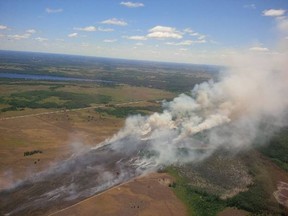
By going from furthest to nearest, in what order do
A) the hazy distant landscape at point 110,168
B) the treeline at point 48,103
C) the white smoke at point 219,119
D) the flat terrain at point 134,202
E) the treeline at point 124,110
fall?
the treeline at point 48,103 < the treeline at point 124,110 < the white smoke at point 219,119 < the hazy distant landscape at point 110,168 < the flat terrain at point 134,202

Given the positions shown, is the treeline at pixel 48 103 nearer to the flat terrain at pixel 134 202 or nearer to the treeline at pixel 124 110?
the treeline at pixel 124 110

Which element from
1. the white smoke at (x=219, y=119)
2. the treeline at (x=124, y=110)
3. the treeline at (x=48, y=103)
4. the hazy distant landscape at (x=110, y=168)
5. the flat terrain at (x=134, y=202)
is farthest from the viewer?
the treeline at (x=48, y=103)

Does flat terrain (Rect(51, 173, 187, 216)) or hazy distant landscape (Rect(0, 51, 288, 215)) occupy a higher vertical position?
hazy distant landscape (Rect(0, 51, 288, 215))

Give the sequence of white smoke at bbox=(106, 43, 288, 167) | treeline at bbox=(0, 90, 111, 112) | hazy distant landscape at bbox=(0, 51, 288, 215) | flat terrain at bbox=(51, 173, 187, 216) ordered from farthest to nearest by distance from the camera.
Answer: treeline at bbox=(0, 90, 111, 112) → white smoke at bbox=(106, 43, 288, 167) → hazy distant landscape at bbox=(0, 51, 288, 215) → flat terrain at bbox=(51, 173, 187, 216)

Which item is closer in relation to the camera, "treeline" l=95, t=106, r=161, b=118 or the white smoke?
the white smoke

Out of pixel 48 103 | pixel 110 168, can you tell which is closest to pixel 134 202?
pixel 110 168

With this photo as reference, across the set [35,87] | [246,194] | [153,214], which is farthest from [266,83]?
[35,87]

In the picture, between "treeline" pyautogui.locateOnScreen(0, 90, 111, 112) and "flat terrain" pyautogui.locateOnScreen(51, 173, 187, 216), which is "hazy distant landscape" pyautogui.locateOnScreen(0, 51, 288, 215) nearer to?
"flat terrain" pyautogui.locateOnScreen(51, 173, 187, 216)

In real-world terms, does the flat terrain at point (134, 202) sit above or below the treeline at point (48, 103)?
below

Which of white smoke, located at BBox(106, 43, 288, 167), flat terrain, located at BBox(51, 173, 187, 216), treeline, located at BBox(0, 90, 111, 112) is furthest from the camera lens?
treeline, located at BBox(0, 90, 111, 112)

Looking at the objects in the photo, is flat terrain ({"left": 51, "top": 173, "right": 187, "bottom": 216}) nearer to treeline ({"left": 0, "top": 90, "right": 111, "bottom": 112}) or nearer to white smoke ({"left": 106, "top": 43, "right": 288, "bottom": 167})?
white smoke ({"left": 106, "top": 43, "right": 288, "bottom": 167})

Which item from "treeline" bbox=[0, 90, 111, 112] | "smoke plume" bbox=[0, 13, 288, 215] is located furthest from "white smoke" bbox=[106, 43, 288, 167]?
"treeline" bbox=[0, 90, 111, 112]

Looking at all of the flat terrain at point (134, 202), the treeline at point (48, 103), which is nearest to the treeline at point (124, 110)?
the treeline at point (48, 103)
